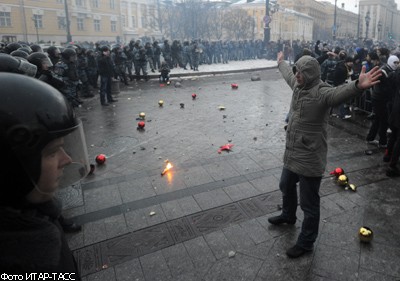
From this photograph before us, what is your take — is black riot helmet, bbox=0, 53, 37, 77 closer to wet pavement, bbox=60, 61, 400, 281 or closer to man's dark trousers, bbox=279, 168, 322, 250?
wet pavement, bbox=60, 61, 400, 281

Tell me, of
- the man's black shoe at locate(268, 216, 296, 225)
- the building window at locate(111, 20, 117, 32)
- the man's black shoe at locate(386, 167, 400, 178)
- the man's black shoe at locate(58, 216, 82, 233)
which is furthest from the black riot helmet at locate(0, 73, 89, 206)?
the building window at locate(111, 20, 117, 32)

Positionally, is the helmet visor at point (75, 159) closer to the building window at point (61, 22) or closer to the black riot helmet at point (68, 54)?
the black riot helmet at point (68, 54)

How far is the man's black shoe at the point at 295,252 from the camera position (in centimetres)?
339

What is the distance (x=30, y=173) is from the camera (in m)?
1.14

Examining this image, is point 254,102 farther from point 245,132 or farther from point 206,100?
point 245,132

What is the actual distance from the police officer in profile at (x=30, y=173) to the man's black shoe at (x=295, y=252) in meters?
2.63

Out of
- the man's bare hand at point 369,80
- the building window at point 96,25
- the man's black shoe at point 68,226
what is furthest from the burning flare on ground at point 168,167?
the building window at point 96,25

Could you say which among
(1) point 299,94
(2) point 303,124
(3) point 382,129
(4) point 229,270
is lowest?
(4) point 229,270

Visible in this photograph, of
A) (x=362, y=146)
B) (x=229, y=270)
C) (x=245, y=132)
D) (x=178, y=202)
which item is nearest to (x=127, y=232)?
(x=178, y=202)

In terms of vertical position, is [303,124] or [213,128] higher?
[303,124]

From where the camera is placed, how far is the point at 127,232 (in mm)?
3873

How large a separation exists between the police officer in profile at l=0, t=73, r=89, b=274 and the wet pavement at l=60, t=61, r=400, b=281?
7.24 ft

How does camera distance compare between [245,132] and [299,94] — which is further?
[245,132]

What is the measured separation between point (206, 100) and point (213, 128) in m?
3.68
